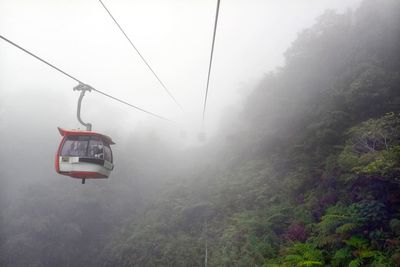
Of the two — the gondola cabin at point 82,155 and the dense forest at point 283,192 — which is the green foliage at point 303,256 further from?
the gondola cabin at point 82,155

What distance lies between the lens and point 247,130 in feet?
91.8

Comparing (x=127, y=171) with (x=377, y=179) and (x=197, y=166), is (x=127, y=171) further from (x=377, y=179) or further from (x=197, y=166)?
(x=377, y=179)

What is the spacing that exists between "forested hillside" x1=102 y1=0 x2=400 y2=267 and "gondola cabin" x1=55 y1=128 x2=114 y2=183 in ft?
22.7

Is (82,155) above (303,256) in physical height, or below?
above

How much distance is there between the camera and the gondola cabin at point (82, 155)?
1113 cm

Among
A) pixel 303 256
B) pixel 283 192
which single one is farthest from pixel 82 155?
pixel 283 192

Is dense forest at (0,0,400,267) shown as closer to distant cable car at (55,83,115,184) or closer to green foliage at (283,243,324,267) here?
green foliage at (283,243,324,267)

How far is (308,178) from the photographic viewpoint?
16016mm

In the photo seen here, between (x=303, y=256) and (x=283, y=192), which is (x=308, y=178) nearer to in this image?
(x=283, y=192)

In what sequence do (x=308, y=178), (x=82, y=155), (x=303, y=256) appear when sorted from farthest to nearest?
(x=308, y=178) → (x=82, y=155) → (x=303, y=256)

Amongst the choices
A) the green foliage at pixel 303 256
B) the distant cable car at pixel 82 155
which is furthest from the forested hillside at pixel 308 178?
the distant cable car at pixel 82 155

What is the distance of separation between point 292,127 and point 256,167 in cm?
362

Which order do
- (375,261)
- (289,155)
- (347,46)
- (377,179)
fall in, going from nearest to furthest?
(375,261) → (377,179) → (289,155) → (347,46)

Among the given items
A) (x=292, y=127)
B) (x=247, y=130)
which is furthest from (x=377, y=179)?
(x=247, y=130)
